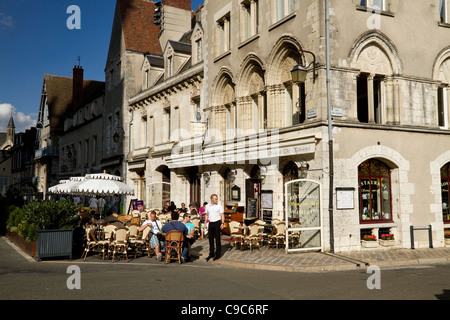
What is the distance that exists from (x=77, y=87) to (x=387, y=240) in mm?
35771

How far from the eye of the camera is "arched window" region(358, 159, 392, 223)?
1319 cm

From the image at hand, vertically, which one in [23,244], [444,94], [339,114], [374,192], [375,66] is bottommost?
[23,244]

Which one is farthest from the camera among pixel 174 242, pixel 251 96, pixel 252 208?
pixel 251 96

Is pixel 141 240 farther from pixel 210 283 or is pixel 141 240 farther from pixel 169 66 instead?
pixel 169 66

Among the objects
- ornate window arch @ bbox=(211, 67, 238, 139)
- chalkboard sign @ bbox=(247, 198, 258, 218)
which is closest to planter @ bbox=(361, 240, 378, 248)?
chalkboard sign @ bbox=(247, 198, 258, 218)

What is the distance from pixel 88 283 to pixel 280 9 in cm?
1129

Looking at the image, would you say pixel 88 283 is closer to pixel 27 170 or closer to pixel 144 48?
pixel 144 48

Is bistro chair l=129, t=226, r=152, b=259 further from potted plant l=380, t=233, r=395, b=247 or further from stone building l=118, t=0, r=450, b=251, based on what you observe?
potted plant l=380, t=233, r=395, b=247

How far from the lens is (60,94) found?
148 feet

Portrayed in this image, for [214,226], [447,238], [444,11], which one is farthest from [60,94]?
[447,238]

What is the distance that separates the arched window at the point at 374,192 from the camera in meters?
13.2

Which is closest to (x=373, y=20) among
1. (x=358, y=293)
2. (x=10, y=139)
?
(x=358, y=293)

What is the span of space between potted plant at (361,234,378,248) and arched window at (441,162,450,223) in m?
3.57
